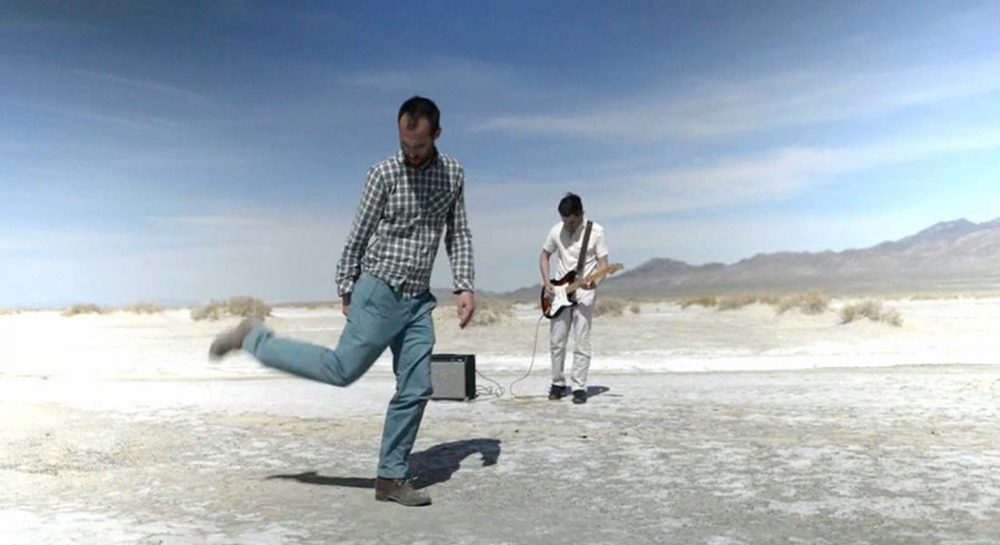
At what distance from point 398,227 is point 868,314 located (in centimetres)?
2671

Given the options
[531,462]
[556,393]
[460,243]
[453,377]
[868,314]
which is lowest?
[531,462]

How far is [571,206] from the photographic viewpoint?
32.3 ft

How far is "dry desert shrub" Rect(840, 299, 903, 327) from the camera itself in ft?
91.2

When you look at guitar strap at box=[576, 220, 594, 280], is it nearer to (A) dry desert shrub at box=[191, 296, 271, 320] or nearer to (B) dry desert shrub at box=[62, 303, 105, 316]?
(A) dry desert shrub at box=[191, 296, 271, 320]

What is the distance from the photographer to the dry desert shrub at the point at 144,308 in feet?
159

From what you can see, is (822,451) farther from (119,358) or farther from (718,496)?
→ (119,358)

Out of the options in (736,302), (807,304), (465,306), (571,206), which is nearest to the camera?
(465,306)

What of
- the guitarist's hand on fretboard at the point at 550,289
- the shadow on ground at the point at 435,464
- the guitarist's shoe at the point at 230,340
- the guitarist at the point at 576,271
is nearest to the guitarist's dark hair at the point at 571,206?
the guitarist at the point at 576,271

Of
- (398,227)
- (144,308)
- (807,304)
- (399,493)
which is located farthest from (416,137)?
(144,308)

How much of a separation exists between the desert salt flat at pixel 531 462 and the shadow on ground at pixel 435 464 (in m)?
0.03

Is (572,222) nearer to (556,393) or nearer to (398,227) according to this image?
(556,393)

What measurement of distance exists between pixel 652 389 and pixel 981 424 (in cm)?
427

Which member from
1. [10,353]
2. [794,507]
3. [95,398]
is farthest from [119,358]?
[794,507]

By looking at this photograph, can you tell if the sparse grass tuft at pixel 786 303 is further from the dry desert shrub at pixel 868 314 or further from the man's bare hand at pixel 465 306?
the man's bare hand at pixel 465 306
